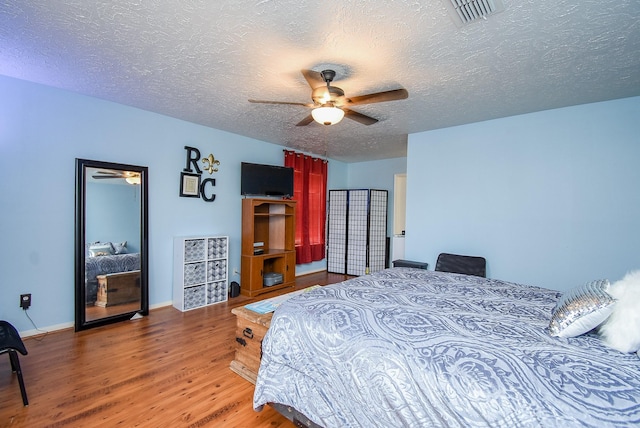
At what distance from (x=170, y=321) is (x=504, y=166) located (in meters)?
4.27

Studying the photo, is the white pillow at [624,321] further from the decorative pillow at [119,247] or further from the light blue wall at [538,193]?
the decorative pillow at [119,247]

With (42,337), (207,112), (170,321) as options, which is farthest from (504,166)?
(42,337)

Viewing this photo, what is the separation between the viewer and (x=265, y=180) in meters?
4.57

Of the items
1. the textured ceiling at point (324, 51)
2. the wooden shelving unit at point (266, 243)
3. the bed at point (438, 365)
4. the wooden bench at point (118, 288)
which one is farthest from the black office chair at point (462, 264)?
the wooden bench at point (118, 288)

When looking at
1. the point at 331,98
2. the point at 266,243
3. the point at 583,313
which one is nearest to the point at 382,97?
the point at 331,98

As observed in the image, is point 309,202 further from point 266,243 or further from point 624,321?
point 624,321

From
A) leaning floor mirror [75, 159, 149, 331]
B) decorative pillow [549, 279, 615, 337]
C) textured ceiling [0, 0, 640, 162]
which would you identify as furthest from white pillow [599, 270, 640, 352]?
leaning floor mirror [75, 159, 149, 331]

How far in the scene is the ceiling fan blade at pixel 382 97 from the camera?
2105 mm

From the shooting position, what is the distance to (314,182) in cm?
567

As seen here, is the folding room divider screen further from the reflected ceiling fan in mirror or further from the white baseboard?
the white baseboard

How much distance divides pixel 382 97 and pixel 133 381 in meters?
2.78

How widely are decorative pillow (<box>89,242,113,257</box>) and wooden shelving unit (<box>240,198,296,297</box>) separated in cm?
170

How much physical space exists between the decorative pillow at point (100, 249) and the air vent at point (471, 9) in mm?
3734

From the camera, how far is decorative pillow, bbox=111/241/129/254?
10.6 ft
